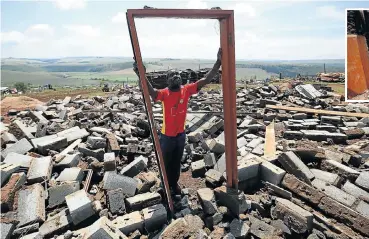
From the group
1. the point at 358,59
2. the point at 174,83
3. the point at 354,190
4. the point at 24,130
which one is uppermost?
the point at 358,59

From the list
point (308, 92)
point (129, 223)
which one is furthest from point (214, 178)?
point (308, 92)

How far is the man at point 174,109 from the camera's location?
448cm

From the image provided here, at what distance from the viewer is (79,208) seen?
440cm

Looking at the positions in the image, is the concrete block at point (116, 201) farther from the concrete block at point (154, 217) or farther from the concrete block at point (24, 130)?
the concrete block at point (24, 130)

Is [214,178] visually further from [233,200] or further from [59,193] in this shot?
[59,193]

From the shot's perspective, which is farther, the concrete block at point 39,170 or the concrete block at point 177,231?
the concrete block at point 39,170

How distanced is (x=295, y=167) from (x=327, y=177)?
2.04 feet

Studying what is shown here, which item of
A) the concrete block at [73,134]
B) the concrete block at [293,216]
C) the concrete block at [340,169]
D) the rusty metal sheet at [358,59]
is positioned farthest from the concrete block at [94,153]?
the rusty metal sheet at [358,59]

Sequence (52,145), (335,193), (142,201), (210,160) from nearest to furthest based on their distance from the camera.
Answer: (142,201), (335,193), (210,160), (52,145)

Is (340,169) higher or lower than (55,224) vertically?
higher

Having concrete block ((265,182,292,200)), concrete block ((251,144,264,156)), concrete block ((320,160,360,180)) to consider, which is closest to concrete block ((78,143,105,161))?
concrete block ((251,144,264,156))

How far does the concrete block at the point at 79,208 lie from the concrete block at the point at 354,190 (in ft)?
14.1

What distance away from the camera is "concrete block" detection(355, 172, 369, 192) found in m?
5.12

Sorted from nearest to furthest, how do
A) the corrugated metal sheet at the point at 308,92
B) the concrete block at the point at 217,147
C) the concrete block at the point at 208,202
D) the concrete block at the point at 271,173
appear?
the concrete block at the point at 208,202
the concrete block at the point at 271,173
the concrete block at the point at 217,147
the corrugated metal sheet at the point at 308,92
